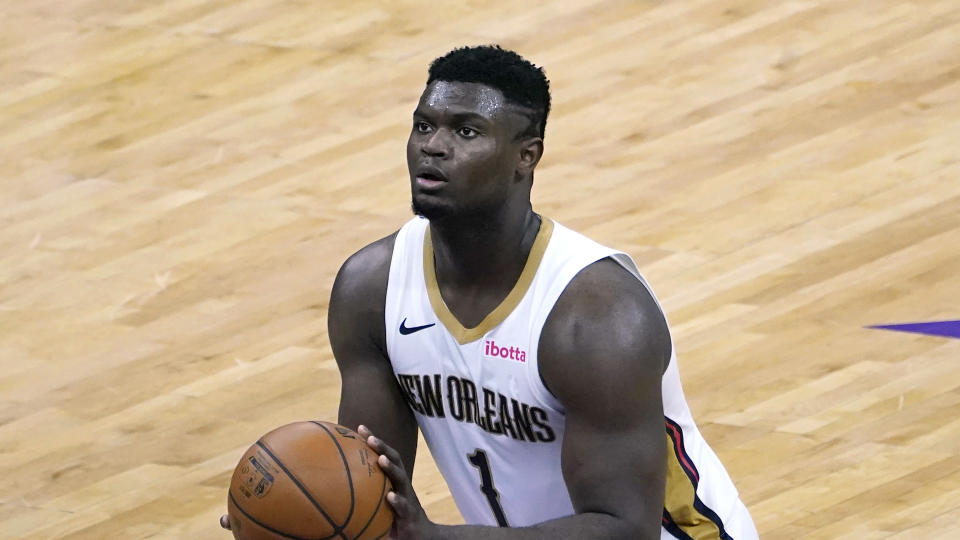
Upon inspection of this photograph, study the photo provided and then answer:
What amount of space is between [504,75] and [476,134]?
0.15 m

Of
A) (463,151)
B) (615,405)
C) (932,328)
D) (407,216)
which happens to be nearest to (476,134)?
(463,151)

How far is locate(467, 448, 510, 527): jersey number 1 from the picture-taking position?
412 centimetres

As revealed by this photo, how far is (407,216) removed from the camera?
24.8 ft

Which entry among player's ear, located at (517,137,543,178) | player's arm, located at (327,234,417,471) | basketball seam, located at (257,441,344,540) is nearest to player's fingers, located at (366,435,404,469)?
basketball seam, located at (257,441,344,540)

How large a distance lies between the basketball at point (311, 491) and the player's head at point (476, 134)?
1.81 feet

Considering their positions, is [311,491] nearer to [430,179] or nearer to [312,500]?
[312,500]

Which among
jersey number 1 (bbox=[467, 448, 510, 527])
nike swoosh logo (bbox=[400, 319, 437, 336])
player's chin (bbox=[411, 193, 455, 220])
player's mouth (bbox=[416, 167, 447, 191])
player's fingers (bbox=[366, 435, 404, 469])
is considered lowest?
jersey number 1 (bbox=[467, 448, 510, 527])

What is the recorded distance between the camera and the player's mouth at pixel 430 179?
380 cm

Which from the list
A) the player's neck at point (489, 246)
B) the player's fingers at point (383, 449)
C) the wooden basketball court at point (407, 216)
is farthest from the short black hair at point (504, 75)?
the wooden basketball court at point (407, 216)

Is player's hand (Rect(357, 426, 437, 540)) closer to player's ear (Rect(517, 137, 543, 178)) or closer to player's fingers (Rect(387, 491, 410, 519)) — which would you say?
player's fingers (Rect(387, 491, 410, 519))

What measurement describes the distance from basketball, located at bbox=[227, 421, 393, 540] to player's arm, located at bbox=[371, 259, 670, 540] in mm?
73

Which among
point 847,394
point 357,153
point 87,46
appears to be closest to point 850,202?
point 847,394

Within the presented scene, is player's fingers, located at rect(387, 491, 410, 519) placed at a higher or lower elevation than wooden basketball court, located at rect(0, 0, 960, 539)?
higher

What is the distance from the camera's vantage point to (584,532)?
3734 mm
